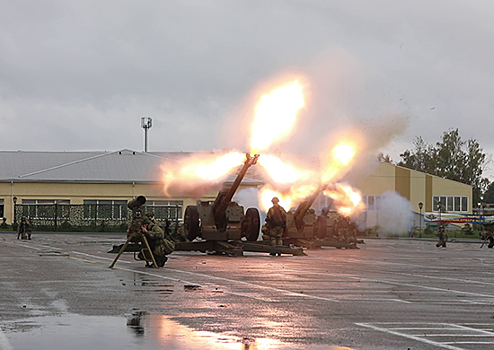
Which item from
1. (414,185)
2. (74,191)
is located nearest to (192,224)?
(74,191)

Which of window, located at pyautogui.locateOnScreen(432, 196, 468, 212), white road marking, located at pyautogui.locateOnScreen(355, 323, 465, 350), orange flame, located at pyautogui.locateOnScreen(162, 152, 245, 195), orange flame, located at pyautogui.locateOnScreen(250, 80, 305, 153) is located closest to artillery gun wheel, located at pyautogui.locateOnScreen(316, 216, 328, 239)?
orange flame, located at pyautogui.locateOnScreen(162, 152, 245, 195)

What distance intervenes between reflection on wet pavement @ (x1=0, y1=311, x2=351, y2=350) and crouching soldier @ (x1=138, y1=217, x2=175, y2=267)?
10916 millimetres

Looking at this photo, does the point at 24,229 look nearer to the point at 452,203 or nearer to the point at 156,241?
the point at 156,241

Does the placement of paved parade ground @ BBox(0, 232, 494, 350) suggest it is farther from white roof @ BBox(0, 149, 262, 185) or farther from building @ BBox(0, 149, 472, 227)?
white roof @ BBox(0, 149, 262, 185)

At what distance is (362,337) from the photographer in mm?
10188

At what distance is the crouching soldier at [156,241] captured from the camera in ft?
73.9

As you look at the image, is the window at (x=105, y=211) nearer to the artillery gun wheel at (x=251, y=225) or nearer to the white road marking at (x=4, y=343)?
the artillery gun wheel at (x=251, y=225)

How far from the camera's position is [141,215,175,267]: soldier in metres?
22.5

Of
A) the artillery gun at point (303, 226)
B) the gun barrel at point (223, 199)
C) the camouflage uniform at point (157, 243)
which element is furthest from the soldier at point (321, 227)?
the camouflage uniform at point (157, 243)

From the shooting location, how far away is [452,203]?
89188 millimetres

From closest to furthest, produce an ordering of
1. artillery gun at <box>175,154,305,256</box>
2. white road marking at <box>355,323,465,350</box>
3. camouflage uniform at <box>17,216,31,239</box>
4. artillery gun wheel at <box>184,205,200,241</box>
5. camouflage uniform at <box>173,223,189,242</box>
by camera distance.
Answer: white road marking at <box>355,323,465,350</box>
artillery gun at <box>175,154,305,256</box>
artillery gun wheel at <box>184,205,200,241</box>
camouflage uniform at <box>173,223,189,242</box>
camouflage uniform at <box>17,216,31,239</box>

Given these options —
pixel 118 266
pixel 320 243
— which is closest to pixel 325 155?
pixel 320 243

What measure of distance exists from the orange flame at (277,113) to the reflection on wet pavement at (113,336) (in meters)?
20.8

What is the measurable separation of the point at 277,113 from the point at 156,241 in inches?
445
